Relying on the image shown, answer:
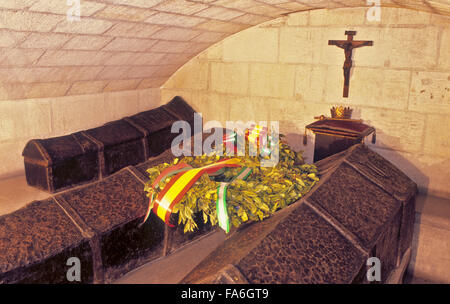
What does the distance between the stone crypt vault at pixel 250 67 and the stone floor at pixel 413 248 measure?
2cm

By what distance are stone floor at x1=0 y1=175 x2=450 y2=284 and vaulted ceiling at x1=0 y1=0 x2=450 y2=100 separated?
132cm

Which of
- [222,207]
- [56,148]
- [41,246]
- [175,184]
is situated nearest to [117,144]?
[56,148]

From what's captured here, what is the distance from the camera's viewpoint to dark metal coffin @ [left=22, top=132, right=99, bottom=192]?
432cm

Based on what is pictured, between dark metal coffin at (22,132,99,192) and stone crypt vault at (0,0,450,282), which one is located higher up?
stone crypt vault at (0,0,450,282)

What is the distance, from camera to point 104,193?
2.42 metres

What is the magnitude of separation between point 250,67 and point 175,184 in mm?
4373

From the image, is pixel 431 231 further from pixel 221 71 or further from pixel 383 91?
pixel 221 71

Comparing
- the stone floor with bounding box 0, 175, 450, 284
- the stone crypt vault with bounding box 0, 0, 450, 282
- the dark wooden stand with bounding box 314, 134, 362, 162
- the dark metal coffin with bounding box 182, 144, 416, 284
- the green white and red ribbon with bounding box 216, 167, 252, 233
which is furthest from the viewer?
the dark wooden stand with bounding box 314, 134, 362, 162

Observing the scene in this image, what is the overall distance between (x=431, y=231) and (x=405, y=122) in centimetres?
190

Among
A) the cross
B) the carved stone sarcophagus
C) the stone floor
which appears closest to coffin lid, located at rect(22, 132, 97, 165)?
the stone floor

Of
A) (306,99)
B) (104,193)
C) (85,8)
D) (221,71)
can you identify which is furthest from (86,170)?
(306,99)

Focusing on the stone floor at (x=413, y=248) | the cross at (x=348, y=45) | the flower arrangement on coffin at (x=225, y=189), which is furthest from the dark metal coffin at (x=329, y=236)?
the cross at (x=348, y=45)

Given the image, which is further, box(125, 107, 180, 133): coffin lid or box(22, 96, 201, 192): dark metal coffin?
box(125, 107, 180, 133): coffin lid

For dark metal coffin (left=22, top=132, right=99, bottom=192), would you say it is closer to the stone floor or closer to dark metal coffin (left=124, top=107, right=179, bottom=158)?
the stone floor
